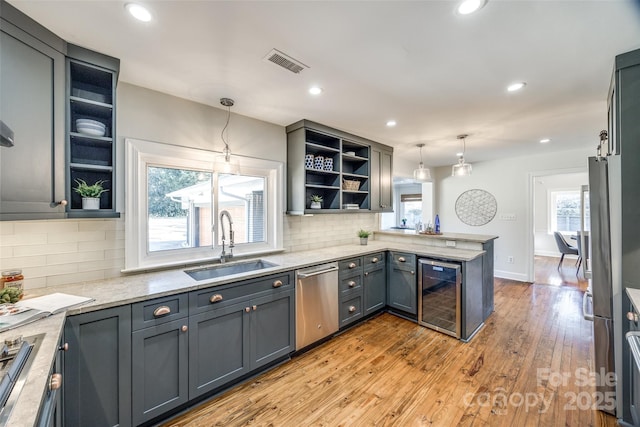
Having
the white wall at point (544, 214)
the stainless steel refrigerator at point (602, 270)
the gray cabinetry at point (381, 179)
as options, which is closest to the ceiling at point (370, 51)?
the stainless steel refrigerator at point (602, 270)

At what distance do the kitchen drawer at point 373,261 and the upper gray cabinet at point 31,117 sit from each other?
9.27 ft

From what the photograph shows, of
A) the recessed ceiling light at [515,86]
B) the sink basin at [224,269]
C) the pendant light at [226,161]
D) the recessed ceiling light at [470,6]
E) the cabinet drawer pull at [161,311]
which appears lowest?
the cabinet drawer pull at [161,311]

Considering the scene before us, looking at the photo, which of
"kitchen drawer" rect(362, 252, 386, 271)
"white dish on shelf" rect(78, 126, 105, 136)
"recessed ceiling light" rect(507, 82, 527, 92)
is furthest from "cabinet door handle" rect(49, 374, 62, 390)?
"recessed ceiling light" rect(507, 82, 527, 92)

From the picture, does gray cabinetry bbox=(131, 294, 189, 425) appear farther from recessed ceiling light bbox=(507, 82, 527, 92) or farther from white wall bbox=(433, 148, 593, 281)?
white wall bbox=(433, 148, 593, 281)

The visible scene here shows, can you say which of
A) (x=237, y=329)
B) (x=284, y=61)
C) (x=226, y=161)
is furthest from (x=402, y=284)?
(x=284, y=61)

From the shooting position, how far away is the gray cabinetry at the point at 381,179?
4027 mm

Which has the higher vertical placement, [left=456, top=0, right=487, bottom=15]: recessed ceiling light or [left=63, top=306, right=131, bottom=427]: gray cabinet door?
[left=456, top=0, right=487, bottom=15]: recessed ceiling light

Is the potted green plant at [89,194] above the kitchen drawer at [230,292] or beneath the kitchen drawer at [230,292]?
above

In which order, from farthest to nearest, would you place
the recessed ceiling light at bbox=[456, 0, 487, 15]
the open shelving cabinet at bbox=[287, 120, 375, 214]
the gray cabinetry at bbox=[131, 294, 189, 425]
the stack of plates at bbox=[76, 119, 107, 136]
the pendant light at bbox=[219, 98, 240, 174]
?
the open shelving cabinet at bbox=[287, 120, 375, 214] → the pendant light at bbox=[219, 98, 240, 174] → the stack of plates at bbox=[76, 119, 107, 136] → the gray cabinetry at bbox=[131, 294, 189, 425] → the recessed ceiling light at bbox=[456, 0, 487, 15]

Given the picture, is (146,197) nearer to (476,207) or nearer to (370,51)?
(370,51)

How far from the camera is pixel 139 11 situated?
142 cm

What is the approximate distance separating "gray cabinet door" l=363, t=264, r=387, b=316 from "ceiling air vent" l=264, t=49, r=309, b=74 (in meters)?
2.38

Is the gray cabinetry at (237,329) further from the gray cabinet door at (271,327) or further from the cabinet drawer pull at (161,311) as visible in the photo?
the cabinet drawer pull at (161,311)

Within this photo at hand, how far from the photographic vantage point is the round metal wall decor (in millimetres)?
5566
